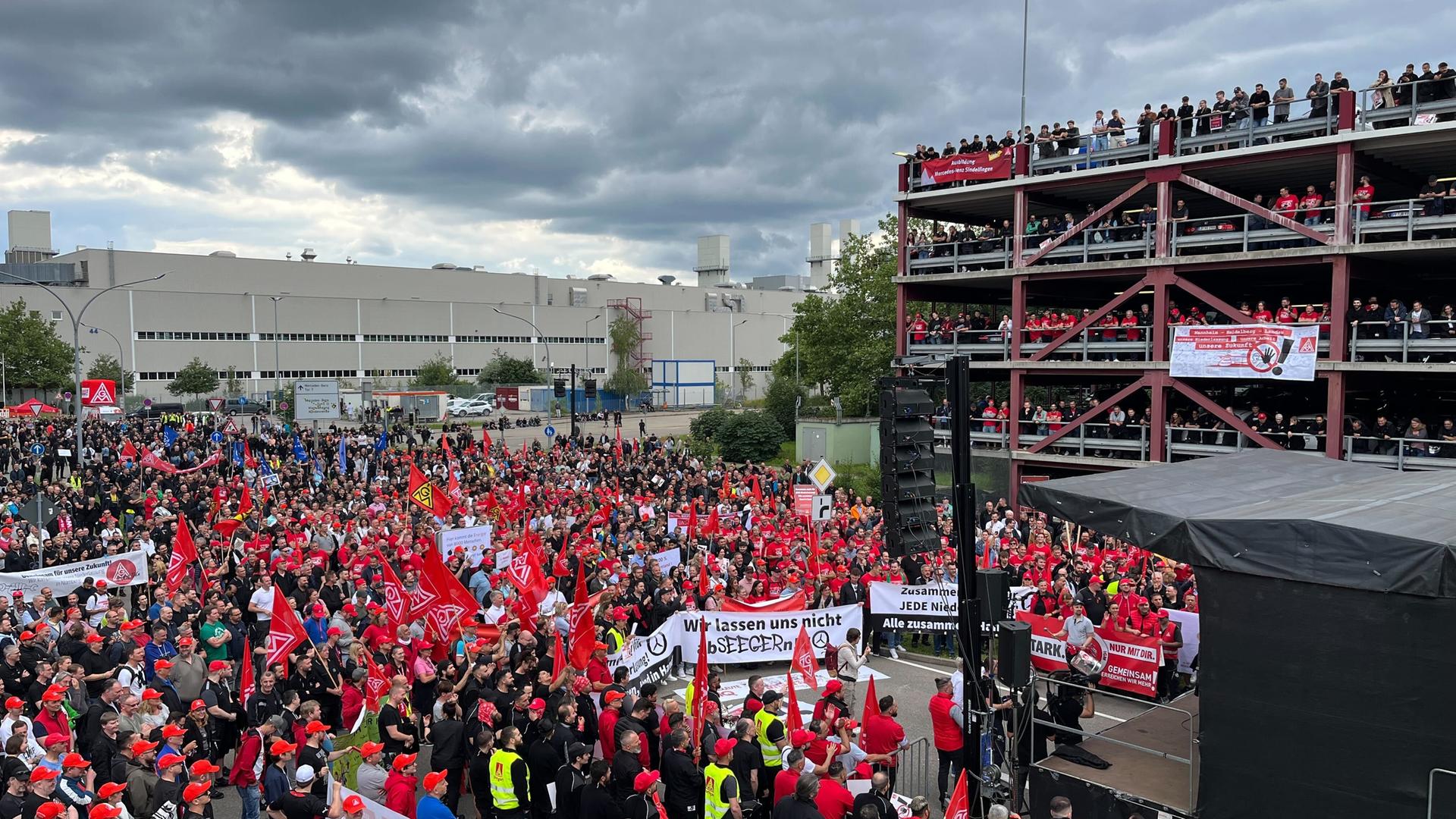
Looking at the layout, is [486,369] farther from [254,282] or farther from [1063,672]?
[1063,672]

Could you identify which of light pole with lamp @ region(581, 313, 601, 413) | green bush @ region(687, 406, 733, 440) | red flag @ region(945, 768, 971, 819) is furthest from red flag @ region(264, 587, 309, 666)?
light pole with lamp @ region(581, 313, 601, 413)

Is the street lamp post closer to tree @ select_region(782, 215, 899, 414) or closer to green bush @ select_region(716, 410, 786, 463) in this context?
green bush @ select_region(716, 410, 786, 463)

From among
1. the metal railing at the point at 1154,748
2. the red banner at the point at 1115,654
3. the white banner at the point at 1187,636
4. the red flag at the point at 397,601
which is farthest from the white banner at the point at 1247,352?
the red flag at the point at 397,601

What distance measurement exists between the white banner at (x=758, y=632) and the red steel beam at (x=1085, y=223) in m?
18.3

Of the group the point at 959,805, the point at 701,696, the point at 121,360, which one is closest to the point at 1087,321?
the point at 701,696

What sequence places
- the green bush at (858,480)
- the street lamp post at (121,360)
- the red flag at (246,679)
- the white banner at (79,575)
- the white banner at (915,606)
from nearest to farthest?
the red flag at (246,679) → the white banner at (79,575) → the white banner at (915,606) → the green bush at (858,480) → the street lamp post at (121,360)

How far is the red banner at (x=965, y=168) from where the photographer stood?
3200 centimetres

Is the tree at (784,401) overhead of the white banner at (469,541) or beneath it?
overhead

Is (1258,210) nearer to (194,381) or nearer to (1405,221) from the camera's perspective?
(1405,221)

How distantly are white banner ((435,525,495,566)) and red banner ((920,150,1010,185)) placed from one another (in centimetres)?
1985

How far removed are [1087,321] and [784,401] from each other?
33.7m

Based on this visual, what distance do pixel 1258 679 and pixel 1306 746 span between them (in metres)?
0.62

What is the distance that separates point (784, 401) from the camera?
6306 cm

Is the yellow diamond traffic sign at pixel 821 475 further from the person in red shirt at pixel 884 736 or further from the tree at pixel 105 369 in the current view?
the tree at pixel 105 369
